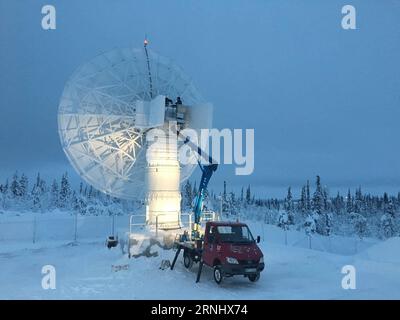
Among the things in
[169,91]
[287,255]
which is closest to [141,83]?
[169,91]

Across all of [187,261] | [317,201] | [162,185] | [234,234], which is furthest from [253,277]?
[317,201]

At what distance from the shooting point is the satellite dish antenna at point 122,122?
2298cm

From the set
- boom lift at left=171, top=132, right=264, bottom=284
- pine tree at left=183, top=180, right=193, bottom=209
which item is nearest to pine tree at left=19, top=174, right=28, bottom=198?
pine tree at left=183, top=180, right=193, bottom=209

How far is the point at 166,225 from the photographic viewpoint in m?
23.3

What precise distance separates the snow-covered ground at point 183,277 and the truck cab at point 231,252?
0.72 metres

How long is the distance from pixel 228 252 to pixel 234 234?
67.2 inches

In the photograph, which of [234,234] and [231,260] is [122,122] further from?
[231,260]

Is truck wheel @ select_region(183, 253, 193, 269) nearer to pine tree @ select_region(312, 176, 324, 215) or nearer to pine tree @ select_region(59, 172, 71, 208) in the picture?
pine tree @ select_region(312, 176, 324, 215)

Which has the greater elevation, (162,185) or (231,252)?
(162,185)

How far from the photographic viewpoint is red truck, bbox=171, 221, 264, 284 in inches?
567

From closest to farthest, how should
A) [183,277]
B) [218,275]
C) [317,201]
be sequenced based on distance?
[218,275] < [183,277] < [317,201]

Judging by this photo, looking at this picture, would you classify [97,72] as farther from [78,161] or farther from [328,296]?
[328,296]

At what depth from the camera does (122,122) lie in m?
23.6

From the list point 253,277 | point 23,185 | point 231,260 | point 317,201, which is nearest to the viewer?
point 231,260
